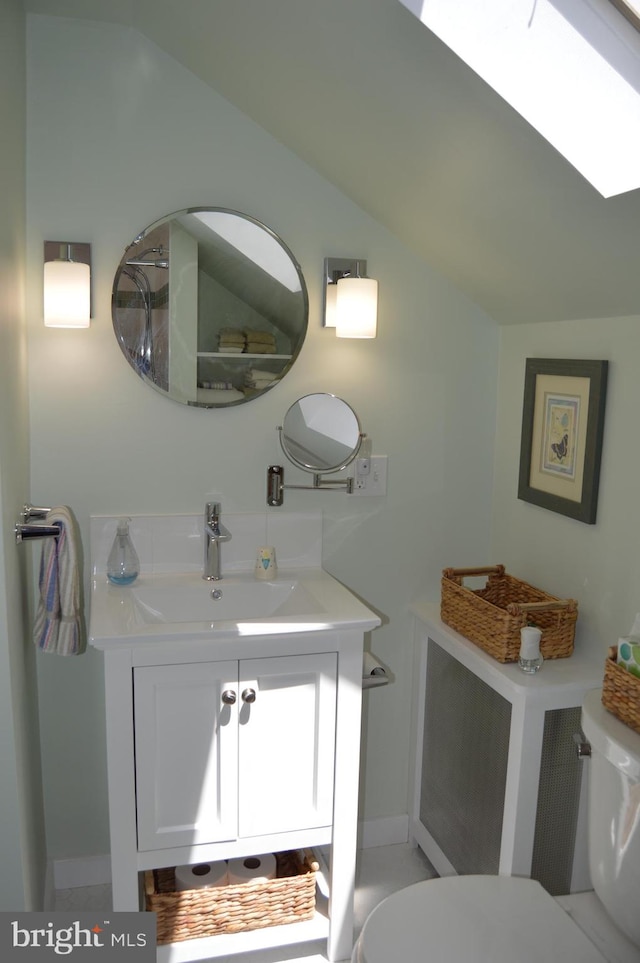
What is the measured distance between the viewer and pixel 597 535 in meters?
1.97

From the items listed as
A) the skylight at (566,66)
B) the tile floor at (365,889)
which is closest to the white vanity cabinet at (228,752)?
the tile floor at (365,889)

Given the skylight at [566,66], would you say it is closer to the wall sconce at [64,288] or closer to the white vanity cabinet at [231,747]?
the wall sconce at [64,288]

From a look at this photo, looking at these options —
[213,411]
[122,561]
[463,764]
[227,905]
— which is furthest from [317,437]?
[227,905]

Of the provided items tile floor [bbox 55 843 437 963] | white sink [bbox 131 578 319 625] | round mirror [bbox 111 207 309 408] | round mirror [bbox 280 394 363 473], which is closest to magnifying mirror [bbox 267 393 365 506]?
round mirror [bbox 280 394 363 473]

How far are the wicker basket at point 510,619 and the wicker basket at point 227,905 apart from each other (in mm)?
729

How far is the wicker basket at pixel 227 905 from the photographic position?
1931mm

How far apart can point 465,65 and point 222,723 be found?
1443mm

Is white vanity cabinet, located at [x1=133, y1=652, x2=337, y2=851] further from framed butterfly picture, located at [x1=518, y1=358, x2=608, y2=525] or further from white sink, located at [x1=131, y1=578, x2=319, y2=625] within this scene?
framed butterfly picture, located at [x1=518, y1=358, x2=608, y2=525]

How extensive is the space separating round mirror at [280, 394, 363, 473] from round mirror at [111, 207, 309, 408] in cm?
12

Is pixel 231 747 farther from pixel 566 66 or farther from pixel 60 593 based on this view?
pixel 566 66

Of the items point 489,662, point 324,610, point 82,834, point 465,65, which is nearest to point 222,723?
point 324,610

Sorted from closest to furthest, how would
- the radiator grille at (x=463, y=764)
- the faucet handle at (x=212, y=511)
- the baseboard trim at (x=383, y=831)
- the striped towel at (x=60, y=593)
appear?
the striped towel at (x=60, y=593) < the radiator grille at (x=463, y=764) < the faucet handle at (x=212, y=511) < the baseboard trim at (x=383, y=831)

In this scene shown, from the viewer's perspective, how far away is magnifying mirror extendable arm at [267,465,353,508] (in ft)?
7.43

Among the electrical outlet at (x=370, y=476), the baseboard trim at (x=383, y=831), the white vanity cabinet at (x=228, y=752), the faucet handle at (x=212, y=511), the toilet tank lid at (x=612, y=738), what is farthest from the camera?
the baseboard trim at (x=383, y=831)
